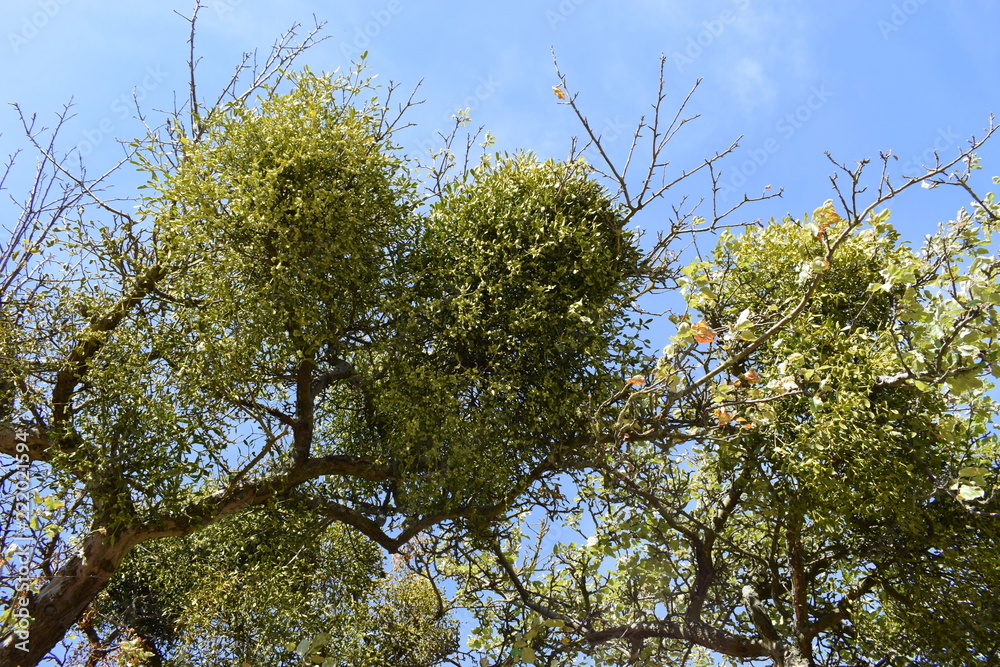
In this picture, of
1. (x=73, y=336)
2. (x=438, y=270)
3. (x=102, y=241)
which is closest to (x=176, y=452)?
(x=73, y=336)

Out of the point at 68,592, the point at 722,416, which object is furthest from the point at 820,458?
the point at 68,592

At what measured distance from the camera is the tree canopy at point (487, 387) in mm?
6324

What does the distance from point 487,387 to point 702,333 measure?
200 centimetres

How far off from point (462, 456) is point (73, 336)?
11.8ft

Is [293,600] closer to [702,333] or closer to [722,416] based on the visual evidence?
[722,416]

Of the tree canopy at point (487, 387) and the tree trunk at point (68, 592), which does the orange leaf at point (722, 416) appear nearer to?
Answer: the tree canopy at point (487, 387)

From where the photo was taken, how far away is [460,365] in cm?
673

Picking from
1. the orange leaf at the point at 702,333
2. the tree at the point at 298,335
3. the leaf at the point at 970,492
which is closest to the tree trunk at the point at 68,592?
the tree at the point at 298,335

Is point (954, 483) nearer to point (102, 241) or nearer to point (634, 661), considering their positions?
point (634, 661)

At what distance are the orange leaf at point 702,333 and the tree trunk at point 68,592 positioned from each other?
481cm

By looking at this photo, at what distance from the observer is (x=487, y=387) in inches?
260

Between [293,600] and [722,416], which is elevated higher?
[722,416]

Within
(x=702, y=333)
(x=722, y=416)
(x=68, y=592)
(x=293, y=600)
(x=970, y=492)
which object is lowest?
(x=68, y=592)

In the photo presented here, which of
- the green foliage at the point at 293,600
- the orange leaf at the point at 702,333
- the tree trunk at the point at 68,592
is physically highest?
the orange leaf at the point at 702,333
